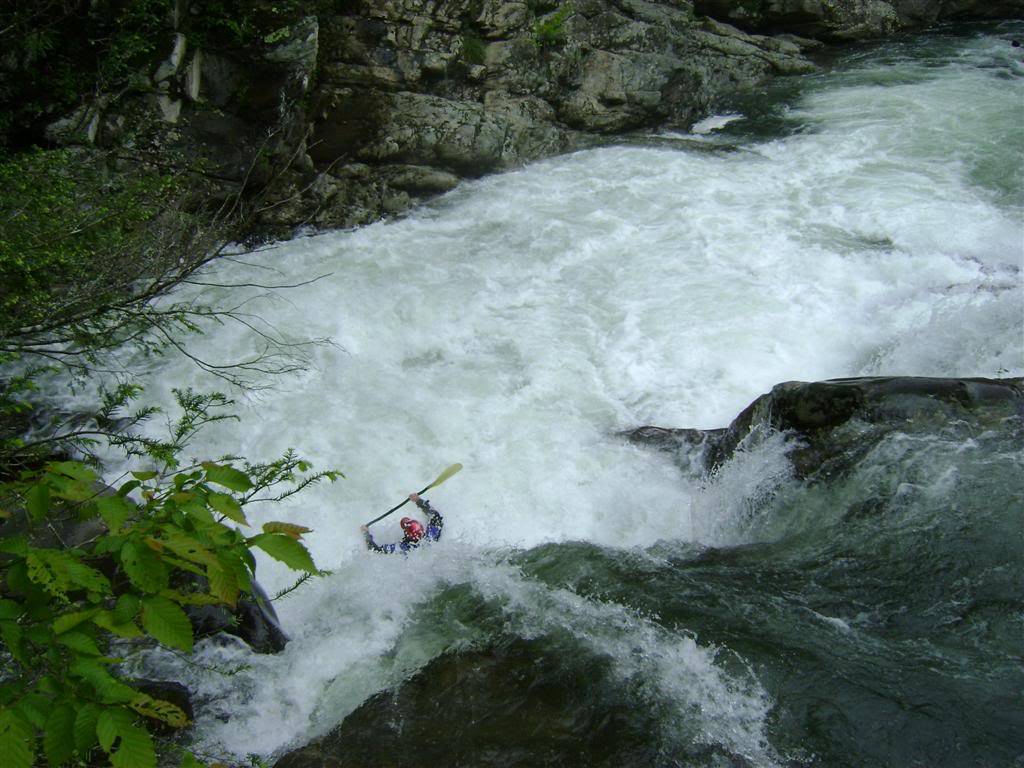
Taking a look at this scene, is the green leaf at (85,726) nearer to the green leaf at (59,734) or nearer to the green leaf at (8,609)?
the green leaf at (59,734)

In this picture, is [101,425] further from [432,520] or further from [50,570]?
[50,570]

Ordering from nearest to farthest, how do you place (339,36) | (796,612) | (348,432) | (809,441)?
(796,612) → (809,441) → (348,432) → (339,36)

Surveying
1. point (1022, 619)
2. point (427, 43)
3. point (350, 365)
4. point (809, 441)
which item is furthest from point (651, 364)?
point (427, 43)

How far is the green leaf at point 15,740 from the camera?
66.7 inches

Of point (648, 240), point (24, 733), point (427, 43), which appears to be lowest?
point (648, 240)

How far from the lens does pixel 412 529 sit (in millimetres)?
5367

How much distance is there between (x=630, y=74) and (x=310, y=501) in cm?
911

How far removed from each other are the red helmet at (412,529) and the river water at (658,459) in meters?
0.16

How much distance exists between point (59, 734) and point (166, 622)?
12.3 inches

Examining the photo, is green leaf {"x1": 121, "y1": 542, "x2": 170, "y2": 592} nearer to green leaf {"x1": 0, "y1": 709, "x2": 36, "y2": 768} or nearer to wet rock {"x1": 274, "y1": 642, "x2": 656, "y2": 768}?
green leaf {"x1": 0, "y1": 709, "x2": 36, "y2": 768}

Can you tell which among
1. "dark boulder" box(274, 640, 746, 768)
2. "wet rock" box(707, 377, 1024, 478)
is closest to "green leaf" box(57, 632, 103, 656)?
"dark boulder" box(274, 640, 746, 768)

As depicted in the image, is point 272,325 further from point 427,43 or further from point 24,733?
point 24,733

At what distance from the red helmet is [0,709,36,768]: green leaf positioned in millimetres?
3624

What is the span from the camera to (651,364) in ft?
24.1
